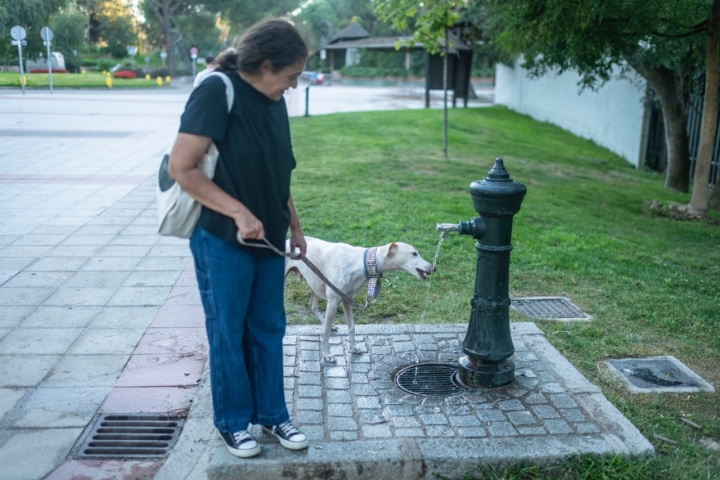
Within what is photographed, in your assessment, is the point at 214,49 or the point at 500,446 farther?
the point at 214,49

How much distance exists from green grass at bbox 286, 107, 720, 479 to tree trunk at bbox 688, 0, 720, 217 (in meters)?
0.40

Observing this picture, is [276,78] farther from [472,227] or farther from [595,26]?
[595,26]

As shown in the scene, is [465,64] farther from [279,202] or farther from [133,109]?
[279,202]

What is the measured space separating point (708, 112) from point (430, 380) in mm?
7732

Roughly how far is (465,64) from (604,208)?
54.9ft

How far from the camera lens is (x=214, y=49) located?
62.5 metres

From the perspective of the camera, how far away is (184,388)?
414 cm

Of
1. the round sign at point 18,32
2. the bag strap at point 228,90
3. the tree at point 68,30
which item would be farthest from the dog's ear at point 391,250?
the tree at point 68,30

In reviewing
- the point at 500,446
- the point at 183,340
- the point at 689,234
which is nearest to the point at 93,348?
the point at 183,340

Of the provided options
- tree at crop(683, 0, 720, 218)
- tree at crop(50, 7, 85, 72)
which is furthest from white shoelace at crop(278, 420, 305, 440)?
tree at crop(683, 0, 720, 218)

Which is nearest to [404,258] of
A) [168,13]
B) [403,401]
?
[403,401]

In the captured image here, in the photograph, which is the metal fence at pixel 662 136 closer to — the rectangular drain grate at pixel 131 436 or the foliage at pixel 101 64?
the rectangular drain grate at pixel 131 436

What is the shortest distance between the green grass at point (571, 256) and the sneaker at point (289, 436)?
37.4 inches

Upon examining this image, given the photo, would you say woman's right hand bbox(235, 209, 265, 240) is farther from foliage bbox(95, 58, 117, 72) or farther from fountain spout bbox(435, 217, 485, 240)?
foliage bbox(95, 58, 117, 72)
